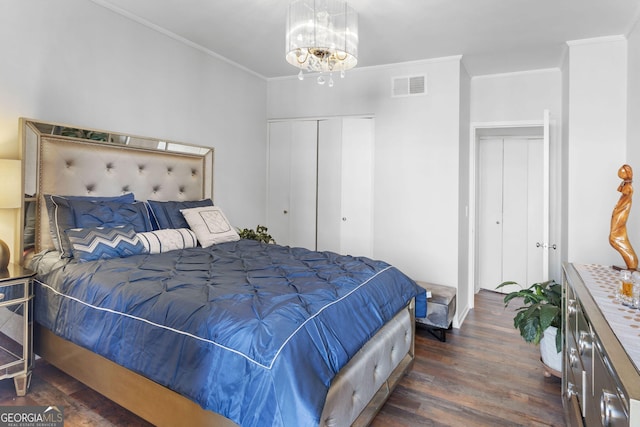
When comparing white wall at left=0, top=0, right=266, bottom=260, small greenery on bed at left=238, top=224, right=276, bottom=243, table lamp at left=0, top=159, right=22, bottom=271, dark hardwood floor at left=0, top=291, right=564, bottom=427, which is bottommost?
dark hardwood floor at left=0, top=291, right=564, bottom=427

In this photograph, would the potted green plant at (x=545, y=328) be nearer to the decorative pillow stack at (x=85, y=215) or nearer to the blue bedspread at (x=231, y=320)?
the blue bedspread at (x=231, y=320)

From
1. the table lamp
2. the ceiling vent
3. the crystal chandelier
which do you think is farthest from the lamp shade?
the ceiling vent

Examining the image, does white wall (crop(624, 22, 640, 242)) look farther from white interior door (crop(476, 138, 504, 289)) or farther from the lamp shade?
the lamp shade

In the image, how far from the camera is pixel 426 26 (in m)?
2.95

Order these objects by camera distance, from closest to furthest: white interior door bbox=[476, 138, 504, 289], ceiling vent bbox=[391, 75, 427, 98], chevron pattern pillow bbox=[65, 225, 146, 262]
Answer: chevron pattern pillow bbox=[65, 225, 146, 262], ceiling vent bbox=[391, 75, 427, 98], white interior door bbox=[476, 138, 504, 289]

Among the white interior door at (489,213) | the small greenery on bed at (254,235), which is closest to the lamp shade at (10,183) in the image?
the small greenery on bed at (254,235)

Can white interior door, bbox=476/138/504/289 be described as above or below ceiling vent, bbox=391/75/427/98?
below

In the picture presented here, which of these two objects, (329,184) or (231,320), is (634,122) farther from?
(231,320)

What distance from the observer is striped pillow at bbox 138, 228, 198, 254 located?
2561 millimetres

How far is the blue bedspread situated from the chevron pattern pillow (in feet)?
0.29

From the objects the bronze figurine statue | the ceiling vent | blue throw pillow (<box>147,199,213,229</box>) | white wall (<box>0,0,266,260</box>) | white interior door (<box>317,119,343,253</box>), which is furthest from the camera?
white interior door (<box>317,119,343,253</box>)

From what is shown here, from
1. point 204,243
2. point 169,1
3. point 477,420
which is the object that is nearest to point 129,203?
point 204,243

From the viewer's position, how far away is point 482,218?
4891mm

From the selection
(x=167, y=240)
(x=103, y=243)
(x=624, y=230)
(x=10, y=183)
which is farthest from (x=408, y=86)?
(x=10, y=183)
